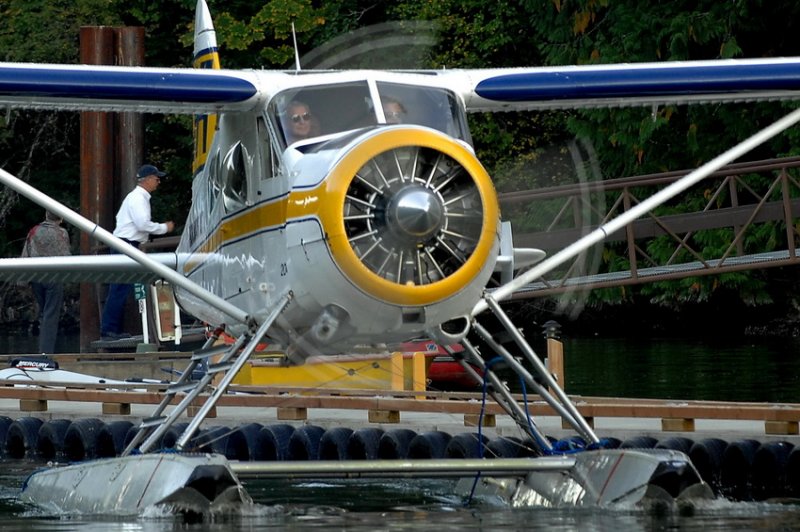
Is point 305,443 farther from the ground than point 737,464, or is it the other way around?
point 305,443

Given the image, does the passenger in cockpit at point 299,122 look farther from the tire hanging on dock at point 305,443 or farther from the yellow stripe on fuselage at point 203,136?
the tire hanging on dock at point 305,443

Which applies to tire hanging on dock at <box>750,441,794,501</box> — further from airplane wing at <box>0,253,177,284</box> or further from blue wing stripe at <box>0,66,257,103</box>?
airplane wing at <box>0,253,177,284</box>

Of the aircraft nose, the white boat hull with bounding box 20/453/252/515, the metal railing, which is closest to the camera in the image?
the aircraft nose

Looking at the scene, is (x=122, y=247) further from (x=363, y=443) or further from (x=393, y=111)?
(x=363, y=443)

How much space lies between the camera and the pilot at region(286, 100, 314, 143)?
959 centimetres

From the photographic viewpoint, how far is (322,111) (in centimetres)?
959

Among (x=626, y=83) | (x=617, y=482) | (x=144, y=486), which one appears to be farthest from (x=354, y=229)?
(x=626, y=83)

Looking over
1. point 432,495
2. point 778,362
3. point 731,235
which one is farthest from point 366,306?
point 731,235

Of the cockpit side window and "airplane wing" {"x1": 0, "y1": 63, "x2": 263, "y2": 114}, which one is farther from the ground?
"airplane wing" {"x1": 0, "y1": 63, "x2": 263, "y2": 114}

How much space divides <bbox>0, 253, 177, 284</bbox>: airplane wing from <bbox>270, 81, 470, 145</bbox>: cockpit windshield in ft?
10.1

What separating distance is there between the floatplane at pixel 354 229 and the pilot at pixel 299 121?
16mm

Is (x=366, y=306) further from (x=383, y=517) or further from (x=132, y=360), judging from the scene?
(x=132, y=360)

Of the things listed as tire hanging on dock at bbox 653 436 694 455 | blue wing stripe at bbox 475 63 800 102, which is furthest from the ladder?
tire hanging on dock at bbox 653 436 694 455

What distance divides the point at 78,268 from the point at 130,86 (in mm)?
3166
